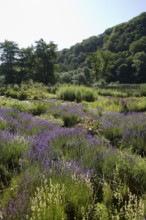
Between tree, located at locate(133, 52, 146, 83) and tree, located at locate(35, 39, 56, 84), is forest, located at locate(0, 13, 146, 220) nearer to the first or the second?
tree, located at locate(35, 39, 56, 84)

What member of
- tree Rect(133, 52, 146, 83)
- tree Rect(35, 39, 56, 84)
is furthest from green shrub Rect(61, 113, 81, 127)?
tree Rect(133, 52, 146, 83)

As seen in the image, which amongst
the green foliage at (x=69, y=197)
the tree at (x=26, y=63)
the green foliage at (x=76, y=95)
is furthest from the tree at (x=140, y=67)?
the green foliage at (x=69, y=197)

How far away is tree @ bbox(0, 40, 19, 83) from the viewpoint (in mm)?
41125

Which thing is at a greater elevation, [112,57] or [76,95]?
[112,57]

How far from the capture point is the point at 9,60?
41.8 meters

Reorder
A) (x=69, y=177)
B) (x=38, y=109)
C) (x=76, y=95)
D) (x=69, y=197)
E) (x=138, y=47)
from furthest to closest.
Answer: (x=138, y=47), (x=76, y=95), (x=38, y=109), (x=69, y=177), (x=69, y=197)

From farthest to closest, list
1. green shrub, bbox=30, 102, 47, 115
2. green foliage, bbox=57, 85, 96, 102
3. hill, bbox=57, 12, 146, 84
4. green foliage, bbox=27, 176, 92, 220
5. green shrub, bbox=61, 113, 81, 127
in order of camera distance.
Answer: hill, bbox=57, 12, 146, 84 → green foliage, bbox=57, 85, 96, 102 → green shrub, bbox=30, 102, 47, 115 → green shrub, bbox=61, 113, 81, 127 → green foliage, bbox=27, 176, 92, 220

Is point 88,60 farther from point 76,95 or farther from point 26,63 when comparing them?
point 76,95

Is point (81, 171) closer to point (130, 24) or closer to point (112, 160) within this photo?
point (112, 160)

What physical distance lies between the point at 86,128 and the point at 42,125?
1.02 m

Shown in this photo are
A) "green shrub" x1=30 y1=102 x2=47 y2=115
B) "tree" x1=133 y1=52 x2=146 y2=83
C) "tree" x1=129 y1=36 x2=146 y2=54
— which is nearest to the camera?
"green shrub" x1=30 y1=102 x2=47 y2=115

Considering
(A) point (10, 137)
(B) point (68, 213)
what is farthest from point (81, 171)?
(A) point (10, 137)

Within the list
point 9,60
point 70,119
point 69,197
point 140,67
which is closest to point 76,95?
point 70,119

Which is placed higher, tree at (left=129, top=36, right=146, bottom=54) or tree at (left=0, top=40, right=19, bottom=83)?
tree at (left=129, top=36, right=146, bottom=54)
